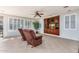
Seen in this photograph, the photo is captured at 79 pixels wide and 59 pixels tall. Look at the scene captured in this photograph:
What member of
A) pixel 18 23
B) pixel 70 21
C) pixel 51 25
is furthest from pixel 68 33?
pixel 18 23

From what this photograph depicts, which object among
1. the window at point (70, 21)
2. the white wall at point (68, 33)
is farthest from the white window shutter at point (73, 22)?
the white wall at point (68, 33)

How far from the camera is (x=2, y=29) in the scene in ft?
31.6

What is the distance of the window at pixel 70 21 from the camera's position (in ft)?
26.4

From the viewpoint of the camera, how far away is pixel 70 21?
8.42 m

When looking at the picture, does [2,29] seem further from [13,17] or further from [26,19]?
[26,19]

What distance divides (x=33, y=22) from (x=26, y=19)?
1.36m

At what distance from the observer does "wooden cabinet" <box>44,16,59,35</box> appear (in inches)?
435

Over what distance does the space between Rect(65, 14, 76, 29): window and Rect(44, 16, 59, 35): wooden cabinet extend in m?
2.07

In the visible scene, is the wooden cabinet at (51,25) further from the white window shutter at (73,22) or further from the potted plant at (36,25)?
the white window shutter at (73,22)

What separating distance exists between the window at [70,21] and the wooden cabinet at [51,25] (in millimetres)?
2069

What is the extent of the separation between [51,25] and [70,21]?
162 inches

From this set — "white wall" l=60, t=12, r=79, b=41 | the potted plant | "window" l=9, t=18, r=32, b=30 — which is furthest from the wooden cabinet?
"window" l=9, t=18, r=32, b=30
